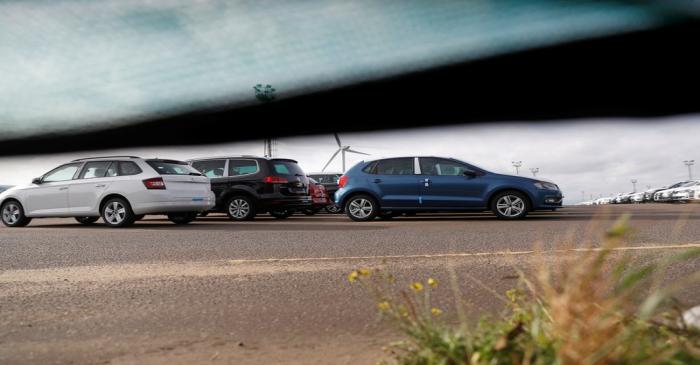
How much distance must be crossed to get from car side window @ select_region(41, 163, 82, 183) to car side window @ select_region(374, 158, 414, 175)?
21.5ft

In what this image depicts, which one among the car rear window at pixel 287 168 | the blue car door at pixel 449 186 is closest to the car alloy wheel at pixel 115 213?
the car rear window at pixel 287 168

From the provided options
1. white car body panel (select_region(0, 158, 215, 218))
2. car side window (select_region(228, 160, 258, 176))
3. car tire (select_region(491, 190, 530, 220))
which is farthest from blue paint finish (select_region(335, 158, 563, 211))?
white car body panel (select_region(0, 158, 215, 218))

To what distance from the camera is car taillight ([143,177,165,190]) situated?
457 inches

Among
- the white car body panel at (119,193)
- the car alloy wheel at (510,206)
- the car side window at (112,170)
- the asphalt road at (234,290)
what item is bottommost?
the asphalt road at (234,290)

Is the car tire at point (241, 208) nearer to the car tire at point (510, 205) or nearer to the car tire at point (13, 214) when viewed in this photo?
the car tire at point (13, 214)

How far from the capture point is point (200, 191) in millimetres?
12430

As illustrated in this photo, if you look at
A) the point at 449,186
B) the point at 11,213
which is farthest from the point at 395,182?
the point at 11,213

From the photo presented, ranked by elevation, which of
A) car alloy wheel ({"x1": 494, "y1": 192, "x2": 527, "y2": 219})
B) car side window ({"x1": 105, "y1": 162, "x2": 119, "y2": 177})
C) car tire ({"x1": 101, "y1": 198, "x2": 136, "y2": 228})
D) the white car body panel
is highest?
car side window ({"x1": 105, "y1": 162, "x2": 119, "y2": 177})

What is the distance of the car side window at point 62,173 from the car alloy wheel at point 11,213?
3.72 ft

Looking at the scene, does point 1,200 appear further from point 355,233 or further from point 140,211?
point 355,233

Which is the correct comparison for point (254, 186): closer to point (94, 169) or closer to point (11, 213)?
point (94, 169)

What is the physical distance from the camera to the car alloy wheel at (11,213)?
13.2 metres

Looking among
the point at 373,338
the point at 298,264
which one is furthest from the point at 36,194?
the point at 373,338

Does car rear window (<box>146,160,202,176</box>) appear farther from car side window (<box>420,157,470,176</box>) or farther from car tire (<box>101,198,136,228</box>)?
car side window (<box>420,157,470,176</box>)
